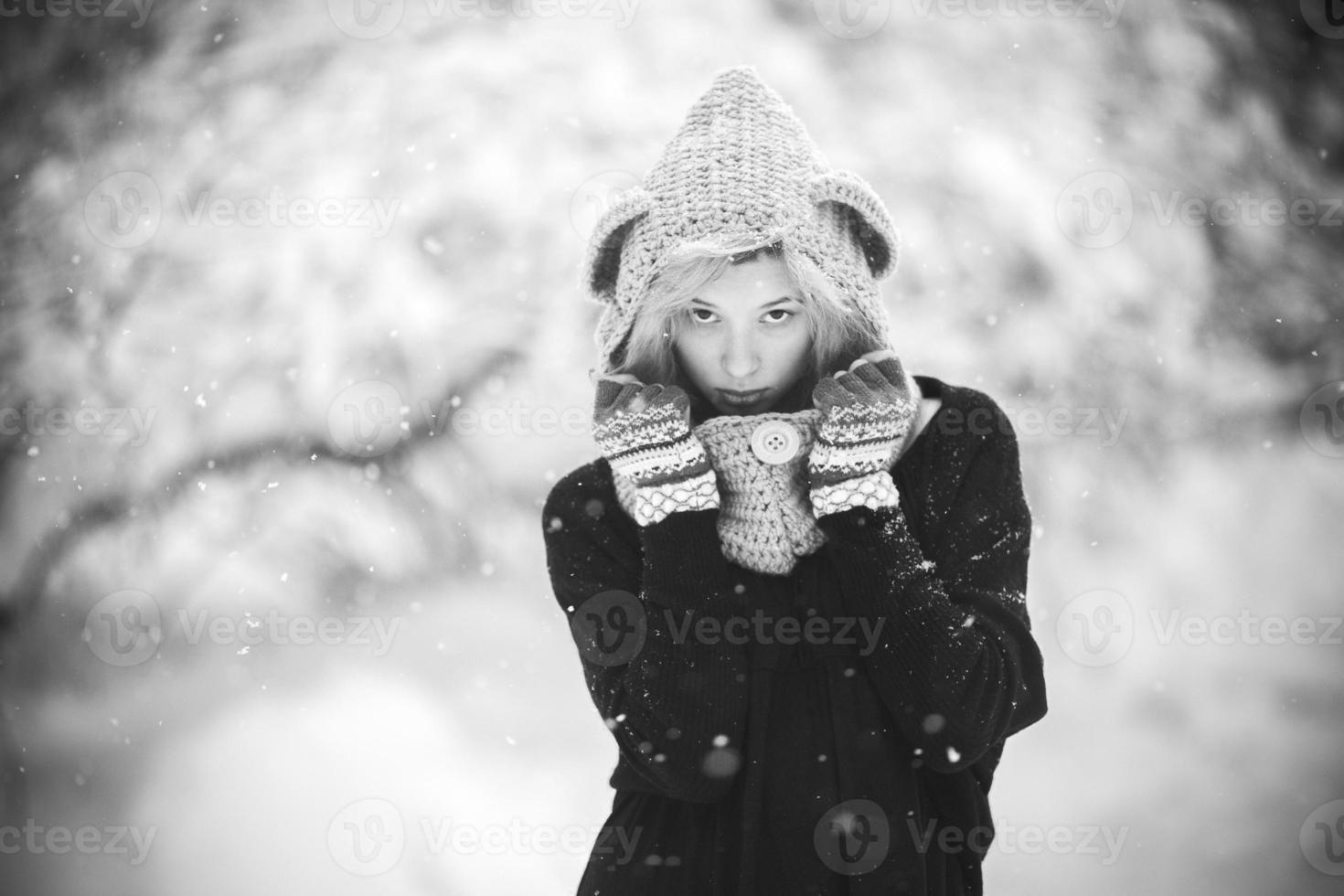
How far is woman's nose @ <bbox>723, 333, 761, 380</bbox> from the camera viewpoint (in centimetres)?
151

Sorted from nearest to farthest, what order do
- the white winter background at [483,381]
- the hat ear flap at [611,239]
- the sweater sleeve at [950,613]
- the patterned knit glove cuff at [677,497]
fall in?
the sweater sleeve at [950,613], the patterned knit glove cuff at [677,497], the hat ear flap at [611,239], the white winter background at [483,381]

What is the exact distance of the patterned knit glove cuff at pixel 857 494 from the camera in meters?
1.35

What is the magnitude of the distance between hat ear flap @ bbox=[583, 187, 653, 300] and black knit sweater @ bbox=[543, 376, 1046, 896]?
0.49m

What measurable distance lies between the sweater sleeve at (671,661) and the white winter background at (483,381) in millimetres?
1590

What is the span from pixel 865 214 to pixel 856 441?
397 millimetres

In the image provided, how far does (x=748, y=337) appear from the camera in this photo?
152 centimetres

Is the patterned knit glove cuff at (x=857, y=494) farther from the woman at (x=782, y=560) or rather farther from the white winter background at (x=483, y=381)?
the white winter background at (x=483, y=381)

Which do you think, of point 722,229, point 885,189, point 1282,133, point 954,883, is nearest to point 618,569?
point 722,229

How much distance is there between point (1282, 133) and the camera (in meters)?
2.85

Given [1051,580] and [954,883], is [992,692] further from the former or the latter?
[1051,580]

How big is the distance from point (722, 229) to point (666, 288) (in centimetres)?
12

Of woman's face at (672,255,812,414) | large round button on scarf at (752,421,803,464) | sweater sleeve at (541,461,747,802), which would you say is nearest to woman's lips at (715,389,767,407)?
woman's face at (672,255,812,414)

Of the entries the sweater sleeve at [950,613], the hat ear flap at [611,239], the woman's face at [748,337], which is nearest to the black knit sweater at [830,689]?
the sweater sleeve at [950,613]

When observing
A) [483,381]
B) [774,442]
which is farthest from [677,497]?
[483,381]
